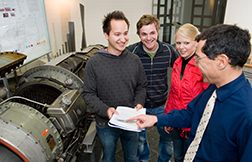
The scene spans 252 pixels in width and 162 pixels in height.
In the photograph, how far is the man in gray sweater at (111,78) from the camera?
1294 millimetres

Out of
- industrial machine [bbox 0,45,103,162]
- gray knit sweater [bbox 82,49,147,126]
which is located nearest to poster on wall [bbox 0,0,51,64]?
industrial machine [bbox 0,45,103,162]

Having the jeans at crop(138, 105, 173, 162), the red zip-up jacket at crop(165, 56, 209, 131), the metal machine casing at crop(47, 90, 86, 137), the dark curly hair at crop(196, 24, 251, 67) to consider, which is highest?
the dark curly hair at crop(196, 24, 251, 67)

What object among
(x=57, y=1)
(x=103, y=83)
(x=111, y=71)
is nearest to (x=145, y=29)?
(x=111, y=71)

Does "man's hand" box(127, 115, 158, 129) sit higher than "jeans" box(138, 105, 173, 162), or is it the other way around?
"man's hand" box(127, 115, 158, 129)

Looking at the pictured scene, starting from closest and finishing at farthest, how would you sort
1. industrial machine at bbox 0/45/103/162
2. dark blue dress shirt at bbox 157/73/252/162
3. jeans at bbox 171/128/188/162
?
dark blue dress shirt at bbox 157/73/252/162 < industrial machine at bbox 0/45/103/162 < jeans at bbox 171/128/188/162

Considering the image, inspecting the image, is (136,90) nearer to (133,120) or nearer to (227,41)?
(133,120)

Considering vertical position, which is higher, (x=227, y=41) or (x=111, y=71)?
(x=227, y=41)

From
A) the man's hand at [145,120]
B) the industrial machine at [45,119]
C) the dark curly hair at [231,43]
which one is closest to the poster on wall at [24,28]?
the industrial machine at [45,119]

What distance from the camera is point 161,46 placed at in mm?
1600

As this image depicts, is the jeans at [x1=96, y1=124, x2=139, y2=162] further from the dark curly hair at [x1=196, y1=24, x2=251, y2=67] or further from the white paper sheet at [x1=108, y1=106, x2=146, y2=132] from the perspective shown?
the dark curly hair at [x1=196, y1=24, x2=251, y2=67]

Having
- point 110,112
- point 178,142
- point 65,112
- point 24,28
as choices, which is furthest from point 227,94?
point 24,28

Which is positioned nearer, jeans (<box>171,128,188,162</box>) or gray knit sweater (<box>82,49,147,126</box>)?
gray knit sweater (<box>82,49,147,126</box>)

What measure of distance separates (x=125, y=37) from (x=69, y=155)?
113 cm

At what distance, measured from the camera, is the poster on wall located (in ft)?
6.41
